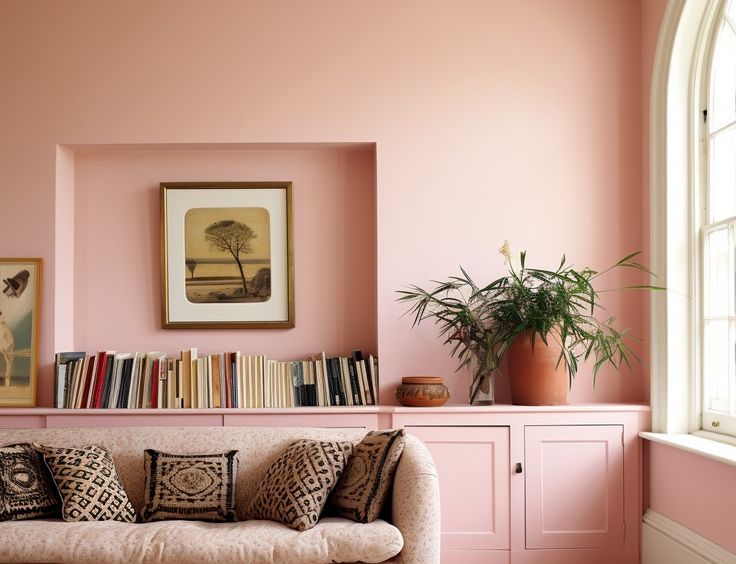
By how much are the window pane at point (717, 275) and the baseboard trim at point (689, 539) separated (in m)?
0.98

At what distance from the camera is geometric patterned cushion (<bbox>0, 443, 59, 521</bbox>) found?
3346 millimetres

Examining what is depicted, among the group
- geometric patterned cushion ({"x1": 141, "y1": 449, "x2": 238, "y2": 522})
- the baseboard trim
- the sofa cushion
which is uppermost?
geometric patterned cushion ({"x1": 141, "y1": 449, "x2": 238, "y2": 522})

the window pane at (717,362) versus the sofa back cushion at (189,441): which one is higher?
the window pane at (717,362)

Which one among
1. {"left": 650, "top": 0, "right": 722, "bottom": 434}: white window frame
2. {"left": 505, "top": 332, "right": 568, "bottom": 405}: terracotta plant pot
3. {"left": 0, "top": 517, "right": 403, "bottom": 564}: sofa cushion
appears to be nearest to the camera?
{"left": 0, "top": 517, "right": 403, "bottom": 564}: sofa cushion

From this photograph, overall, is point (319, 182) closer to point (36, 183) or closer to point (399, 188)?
point (399, 188)

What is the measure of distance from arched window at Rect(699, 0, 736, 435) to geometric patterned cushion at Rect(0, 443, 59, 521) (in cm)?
292

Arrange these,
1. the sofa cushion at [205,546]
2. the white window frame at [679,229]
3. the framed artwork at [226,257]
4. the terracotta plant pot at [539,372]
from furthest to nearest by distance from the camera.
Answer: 1. the framed artwork at [226,257]
2. the terracotta plant pot at [539,372]
3. the white window frame at [679,229]
4. the sofa cushion at [205,546]

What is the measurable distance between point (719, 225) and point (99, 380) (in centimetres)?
307

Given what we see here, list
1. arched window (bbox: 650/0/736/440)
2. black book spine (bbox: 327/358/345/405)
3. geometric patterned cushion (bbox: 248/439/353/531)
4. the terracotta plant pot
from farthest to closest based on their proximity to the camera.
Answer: black book spine (bbox: 327/358/345/405)
the terracotta plant pot
arched window (bbox: 650/0/736/440)
geometric patterned cushion (bbox: 248/439/353/531)

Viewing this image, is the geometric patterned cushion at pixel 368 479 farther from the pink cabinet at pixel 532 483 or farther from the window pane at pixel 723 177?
the window pane at pixel 723 177

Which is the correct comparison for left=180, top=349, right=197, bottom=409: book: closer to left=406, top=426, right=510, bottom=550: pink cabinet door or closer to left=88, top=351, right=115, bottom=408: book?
left=88, top=351, right=115, bottom=408: book

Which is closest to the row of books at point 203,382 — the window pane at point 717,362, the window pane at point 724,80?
the window pane at point 717,362

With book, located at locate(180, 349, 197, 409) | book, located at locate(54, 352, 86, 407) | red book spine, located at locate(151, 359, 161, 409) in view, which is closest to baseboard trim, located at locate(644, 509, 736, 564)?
book, located at locate(180, 349, 197, 409)

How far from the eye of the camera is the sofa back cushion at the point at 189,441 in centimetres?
365
